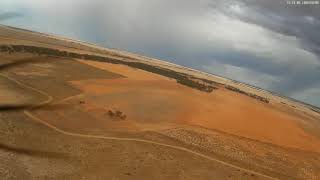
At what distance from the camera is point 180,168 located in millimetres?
33094

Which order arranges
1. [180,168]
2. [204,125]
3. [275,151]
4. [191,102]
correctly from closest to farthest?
[180,168] → [275,151] → [204,125] → [191,102]

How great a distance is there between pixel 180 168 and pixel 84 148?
22.3 feet

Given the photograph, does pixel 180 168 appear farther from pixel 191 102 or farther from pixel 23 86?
pixel 191 102

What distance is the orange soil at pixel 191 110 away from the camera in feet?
159

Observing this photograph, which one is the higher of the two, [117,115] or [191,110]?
[191,110]

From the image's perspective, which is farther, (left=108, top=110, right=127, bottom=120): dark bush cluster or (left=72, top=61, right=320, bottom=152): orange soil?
(left=72, top=61, right=320, bottom=152): orange soil

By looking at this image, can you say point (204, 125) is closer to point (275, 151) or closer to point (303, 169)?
point (275, 151)

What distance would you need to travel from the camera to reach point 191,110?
5347 cm

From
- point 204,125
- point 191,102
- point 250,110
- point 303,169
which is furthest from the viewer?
point 250,110

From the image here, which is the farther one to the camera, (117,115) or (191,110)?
(191,110)

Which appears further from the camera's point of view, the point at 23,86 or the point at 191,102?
the point at 191,102

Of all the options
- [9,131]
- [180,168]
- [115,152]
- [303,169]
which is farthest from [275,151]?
[9,131]

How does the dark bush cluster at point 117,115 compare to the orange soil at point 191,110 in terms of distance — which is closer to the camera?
the dark bush cluster at point 117,115

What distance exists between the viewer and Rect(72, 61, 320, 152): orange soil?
4853 centimetres
